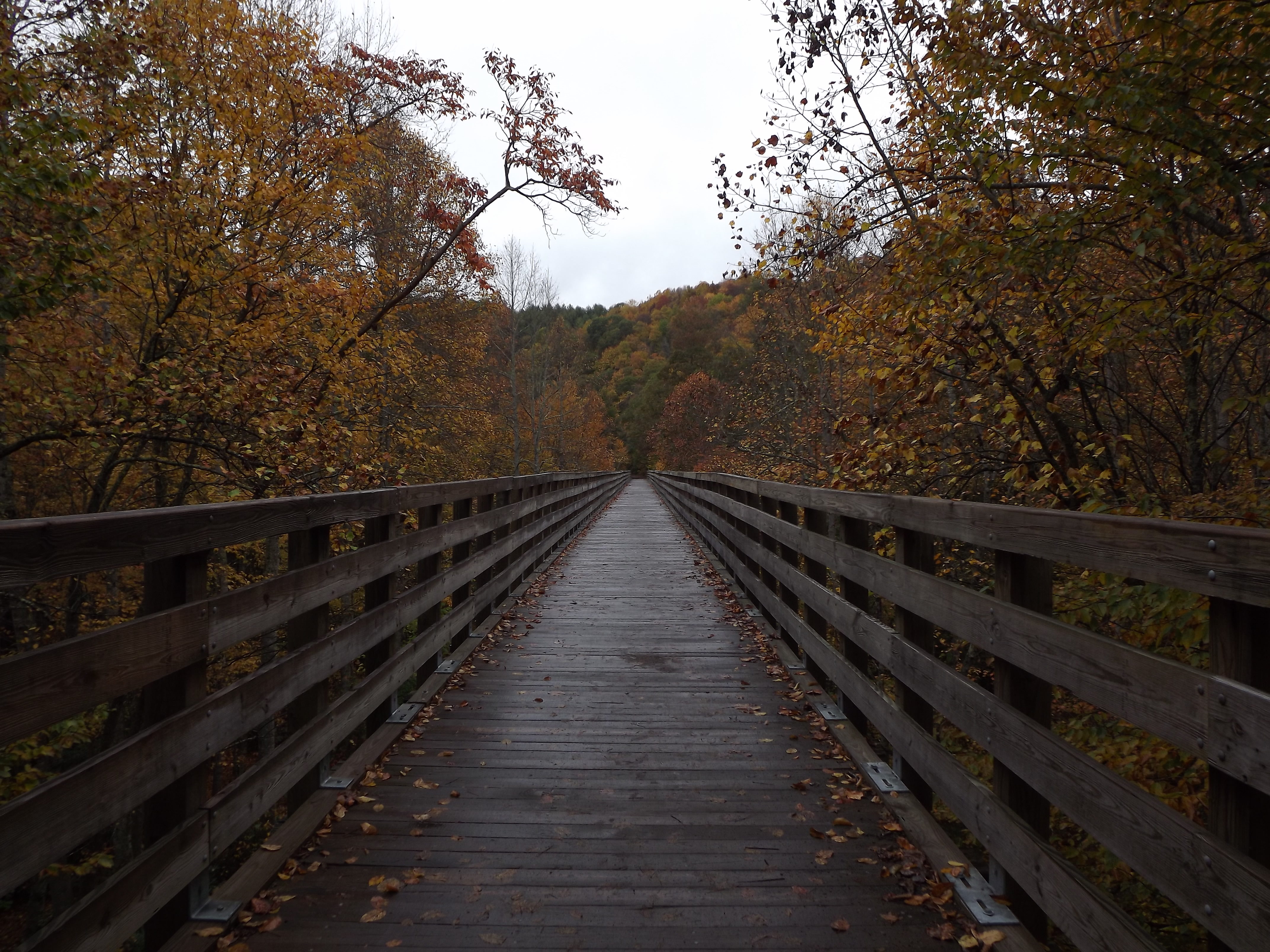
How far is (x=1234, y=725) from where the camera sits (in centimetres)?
152

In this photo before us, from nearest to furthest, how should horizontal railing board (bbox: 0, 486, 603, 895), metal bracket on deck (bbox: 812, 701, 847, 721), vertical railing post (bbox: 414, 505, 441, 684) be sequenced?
horizontal railing board (bbox: 0, 486, 603, 895) < metal bracket on deck (bbox: 812, 701, 847, 721) < vertical railing post (bbox: 414, 505, 441, 684)

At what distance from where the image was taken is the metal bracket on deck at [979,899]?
2420 mm

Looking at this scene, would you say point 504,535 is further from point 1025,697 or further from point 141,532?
point 1025,697

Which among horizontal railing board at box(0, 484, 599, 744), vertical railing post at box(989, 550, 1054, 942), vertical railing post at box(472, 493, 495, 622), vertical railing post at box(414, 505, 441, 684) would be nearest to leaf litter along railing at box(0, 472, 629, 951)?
horizontal railing board at box(0, 484, 599, 744)

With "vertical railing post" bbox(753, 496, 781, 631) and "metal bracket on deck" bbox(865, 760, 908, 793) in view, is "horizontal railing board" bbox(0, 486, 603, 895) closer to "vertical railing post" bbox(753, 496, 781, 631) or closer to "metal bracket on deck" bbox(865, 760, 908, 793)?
"metal bracket on deck" bbox(865, 760, 908, 793)

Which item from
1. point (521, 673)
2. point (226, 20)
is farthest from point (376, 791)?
point (226, 20)

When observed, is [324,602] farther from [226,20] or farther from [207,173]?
[226,20]

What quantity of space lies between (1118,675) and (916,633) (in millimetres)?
1385

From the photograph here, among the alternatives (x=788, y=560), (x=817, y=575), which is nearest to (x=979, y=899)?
(x=817, y=575)

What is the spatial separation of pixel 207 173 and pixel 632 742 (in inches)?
304

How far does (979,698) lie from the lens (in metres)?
2.61

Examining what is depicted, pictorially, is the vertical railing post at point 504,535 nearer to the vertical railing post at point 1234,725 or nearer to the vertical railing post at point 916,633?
the vertical railing post at point 916,633

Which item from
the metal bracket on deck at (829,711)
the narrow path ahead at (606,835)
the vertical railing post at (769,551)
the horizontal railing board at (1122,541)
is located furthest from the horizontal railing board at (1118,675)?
the vertical railing post at (769,551)

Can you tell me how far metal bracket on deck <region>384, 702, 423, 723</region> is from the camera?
4387 mm
